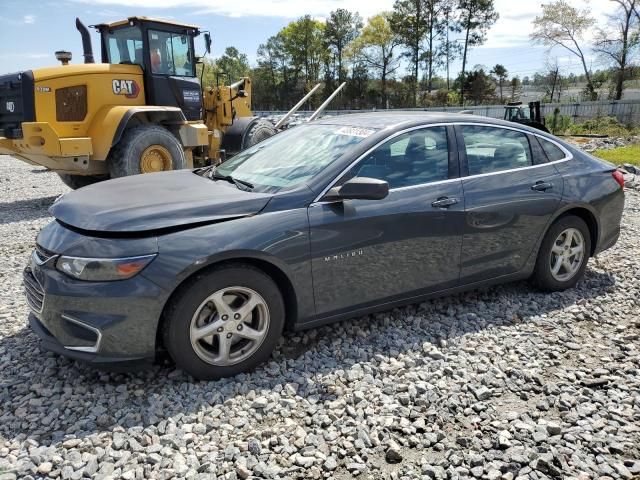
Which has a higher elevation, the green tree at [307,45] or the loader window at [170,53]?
the green tree at [307,45]

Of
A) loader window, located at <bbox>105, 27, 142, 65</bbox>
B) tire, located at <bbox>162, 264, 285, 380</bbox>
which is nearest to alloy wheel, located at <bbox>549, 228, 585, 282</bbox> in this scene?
tire, located at <bbox>162, 264, 285, 380</bbox>

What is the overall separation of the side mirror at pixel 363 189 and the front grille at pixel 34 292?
77.4 inches

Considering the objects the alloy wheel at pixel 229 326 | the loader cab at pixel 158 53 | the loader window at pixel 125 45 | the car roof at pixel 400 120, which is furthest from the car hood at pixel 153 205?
the loader window at pixel 125 45

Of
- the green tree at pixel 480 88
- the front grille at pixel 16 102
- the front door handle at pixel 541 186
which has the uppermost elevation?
the green tree at pixel 480 88

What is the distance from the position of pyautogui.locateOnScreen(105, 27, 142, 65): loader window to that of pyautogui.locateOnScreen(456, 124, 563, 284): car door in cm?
762

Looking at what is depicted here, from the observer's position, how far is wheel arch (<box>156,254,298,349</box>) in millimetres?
3090

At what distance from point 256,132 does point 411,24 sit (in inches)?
1838

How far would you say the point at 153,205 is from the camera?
324 cm

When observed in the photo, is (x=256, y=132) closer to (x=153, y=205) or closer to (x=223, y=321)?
(x=153, y=205)

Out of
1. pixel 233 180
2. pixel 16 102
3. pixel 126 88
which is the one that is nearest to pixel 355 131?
pixel 233 180

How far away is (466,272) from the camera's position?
420 centimetres

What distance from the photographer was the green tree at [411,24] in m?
52.5

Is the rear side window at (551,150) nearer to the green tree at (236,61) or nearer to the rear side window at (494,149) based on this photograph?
the rear side window at (494,149)

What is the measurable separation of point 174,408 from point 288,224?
1.30 m
